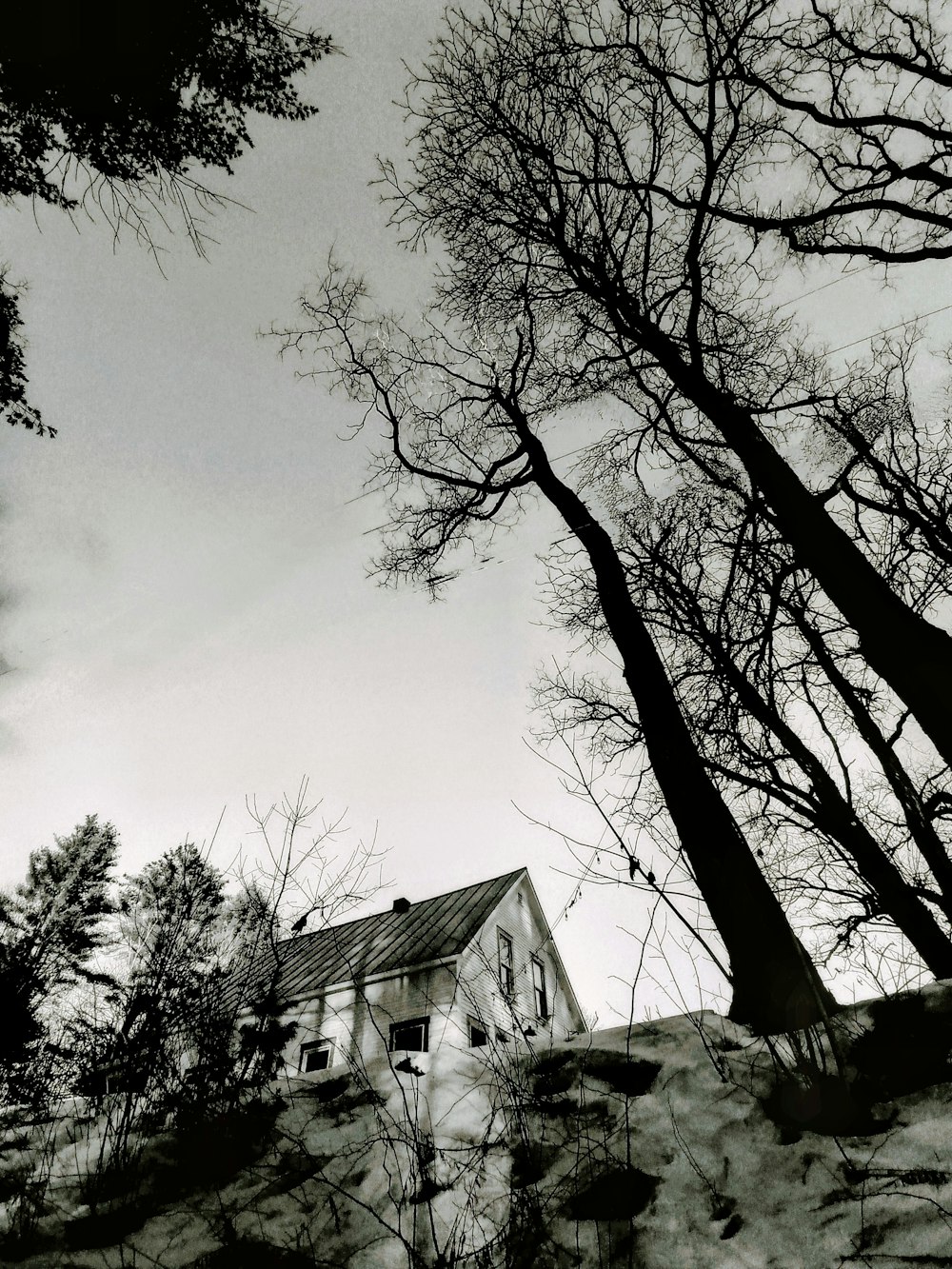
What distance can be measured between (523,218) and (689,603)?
5069 mm

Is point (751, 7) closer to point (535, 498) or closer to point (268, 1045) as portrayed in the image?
point (535, 498)

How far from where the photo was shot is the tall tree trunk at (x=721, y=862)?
298 cm

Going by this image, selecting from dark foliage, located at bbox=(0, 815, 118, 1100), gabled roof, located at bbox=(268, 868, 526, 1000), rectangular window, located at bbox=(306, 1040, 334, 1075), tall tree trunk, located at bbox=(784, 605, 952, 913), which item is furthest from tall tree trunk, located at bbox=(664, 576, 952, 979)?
dark foliage, located at bbox=(0, 815, 118, 1100)

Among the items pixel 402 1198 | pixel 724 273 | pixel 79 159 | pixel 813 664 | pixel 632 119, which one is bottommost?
pixel 402 1198

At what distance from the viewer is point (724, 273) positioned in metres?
7.06

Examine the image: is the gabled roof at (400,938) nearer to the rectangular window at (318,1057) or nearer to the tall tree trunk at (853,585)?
the rectangular window at (318,1057)

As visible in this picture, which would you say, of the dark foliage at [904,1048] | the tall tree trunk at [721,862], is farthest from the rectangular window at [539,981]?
the dark foliage at [904,1048]

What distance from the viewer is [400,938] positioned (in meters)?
13.8

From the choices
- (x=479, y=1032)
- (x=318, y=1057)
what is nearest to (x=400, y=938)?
(x=318, y=1057)

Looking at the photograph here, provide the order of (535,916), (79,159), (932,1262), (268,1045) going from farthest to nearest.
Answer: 1. (535,916)
2. (79,159)
3. (268,1045)
4. (932,1262)

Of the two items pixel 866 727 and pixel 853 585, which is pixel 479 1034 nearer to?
pixel 853 585

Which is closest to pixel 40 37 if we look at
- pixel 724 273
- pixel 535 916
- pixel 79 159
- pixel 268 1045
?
pixel 79 159

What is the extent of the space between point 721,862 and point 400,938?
1199 centimetres

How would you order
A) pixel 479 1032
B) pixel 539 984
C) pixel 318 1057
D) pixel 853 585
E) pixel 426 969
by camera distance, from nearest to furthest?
pixel 479 1032 → pixel 853 585 → pixel 426 969 → pixel 318 1057 → pixel 539 984
